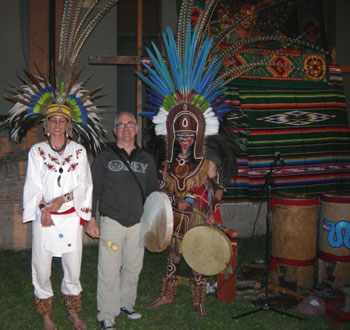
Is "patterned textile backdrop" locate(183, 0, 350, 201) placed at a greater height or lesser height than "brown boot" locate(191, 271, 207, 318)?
greater

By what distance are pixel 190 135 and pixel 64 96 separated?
1248 millimetres

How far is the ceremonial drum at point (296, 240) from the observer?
13.8 feet

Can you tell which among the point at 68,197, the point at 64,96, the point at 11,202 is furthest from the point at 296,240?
the point at 11,202

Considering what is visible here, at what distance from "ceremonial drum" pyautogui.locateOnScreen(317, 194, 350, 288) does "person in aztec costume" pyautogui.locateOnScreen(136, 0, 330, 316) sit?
126cm

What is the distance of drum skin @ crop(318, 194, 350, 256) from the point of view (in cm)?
412

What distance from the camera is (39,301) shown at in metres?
3.15

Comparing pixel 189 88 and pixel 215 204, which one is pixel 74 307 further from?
pixel 189 88

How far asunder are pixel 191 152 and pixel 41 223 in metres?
1.60

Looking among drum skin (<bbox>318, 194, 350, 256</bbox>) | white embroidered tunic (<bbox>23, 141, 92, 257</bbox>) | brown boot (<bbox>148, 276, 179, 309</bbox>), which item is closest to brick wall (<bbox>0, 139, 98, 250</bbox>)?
white embroidered tunic (<bbox>23, 141, 92, 257</bbox>)

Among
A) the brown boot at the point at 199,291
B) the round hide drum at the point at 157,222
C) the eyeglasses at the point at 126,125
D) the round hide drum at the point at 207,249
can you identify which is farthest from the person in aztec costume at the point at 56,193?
the brown boot at the point at 199,291

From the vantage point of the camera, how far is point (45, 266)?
10.1 feet

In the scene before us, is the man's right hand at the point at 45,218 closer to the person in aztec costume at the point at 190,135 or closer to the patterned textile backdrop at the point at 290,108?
the person in aztec costume at the point at 190,135

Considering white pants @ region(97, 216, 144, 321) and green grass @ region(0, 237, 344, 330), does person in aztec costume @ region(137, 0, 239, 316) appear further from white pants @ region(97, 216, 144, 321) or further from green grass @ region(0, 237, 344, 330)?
white pants @ region(97, 216, 144, 321)

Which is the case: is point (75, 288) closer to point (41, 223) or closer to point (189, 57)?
point (41, 223)
